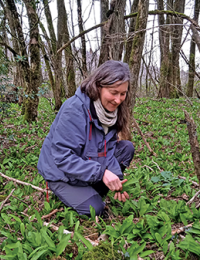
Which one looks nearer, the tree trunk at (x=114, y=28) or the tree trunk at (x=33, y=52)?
the tree trunk at (x=114, y=28)

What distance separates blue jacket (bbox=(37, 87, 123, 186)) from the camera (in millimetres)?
1899

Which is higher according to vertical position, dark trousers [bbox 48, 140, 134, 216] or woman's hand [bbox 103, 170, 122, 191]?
woman's hand [bbox 103, 170, 122, 191]

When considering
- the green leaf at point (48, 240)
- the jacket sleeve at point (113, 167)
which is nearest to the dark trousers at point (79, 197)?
the jacket sleeve at point (113, 167)

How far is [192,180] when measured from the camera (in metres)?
3.10

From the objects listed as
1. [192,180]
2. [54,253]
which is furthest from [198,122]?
[54,253]

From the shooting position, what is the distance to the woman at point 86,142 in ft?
6.26

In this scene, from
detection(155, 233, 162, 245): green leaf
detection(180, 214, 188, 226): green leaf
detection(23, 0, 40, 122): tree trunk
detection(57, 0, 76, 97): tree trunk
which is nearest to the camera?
detection(155, 233, 162, 245): green leaf

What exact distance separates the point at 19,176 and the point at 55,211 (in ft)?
4.57

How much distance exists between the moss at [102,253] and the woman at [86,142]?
53 centimetres

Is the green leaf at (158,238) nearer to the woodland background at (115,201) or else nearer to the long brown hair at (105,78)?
the woodland background at (115,201)

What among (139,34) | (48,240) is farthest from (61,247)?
(139,34)

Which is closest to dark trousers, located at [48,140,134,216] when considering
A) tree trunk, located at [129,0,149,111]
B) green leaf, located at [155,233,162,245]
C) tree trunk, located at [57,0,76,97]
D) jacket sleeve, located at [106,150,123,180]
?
jacket sleeve, located at [106,150,123,180]

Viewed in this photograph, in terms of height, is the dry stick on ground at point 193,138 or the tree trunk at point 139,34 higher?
the tree trunk at point 139,34

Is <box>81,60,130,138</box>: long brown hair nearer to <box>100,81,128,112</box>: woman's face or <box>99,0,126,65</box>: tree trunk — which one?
<box>100,81,128,112</box>: woman's face
